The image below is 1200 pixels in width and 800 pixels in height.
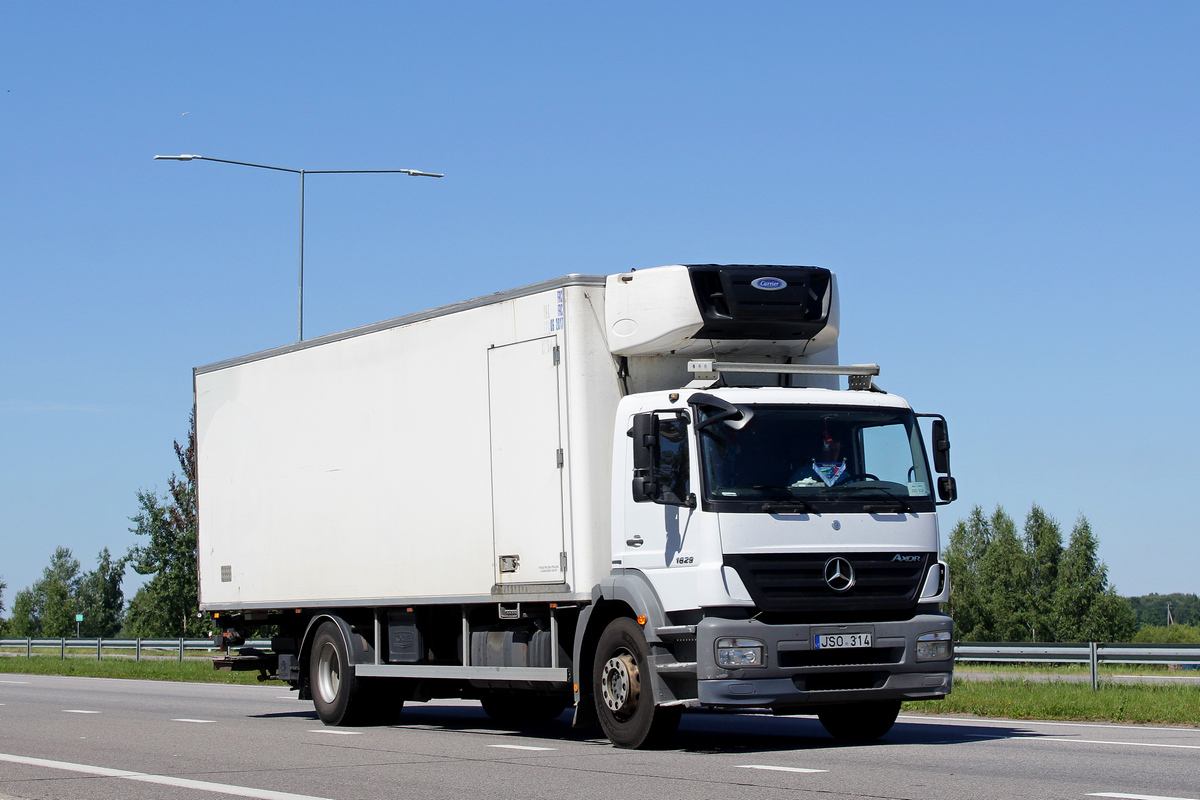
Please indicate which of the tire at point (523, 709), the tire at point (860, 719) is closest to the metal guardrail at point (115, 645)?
the tire at point (523, 709)

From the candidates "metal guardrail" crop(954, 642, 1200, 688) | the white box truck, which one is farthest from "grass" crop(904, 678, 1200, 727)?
the white box truck

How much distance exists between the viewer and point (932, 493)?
39.1 ft

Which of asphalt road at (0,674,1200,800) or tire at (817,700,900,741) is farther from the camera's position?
tire at (817,700,900,741)

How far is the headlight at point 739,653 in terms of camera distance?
430 inches

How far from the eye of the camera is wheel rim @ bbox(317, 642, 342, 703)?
620 inches


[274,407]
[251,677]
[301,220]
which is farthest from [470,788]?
[251,677]

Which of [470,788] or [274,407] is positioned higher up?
[274,407]

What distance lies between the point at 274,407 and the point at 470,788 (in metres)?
7.98

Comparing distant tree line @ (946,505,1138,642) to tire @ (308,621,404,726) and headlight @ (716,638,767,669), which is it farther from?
headlight @ (716,638,767,669)

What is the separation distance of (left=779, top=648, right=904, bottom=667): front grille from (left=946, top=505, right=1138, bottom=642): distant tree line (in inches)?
3518

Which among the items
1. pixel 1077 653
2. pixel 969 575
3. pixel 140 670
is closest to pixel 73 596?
pixel 969 575

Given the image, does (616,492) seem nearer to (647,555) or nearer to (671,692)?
(647,555)

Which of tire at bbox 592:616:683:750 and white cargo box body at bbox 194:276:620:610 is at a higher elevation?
white cargo box body at bbox 194:276:620:610

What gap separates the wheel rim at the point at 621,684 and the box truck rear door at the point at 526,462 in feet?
3.08
